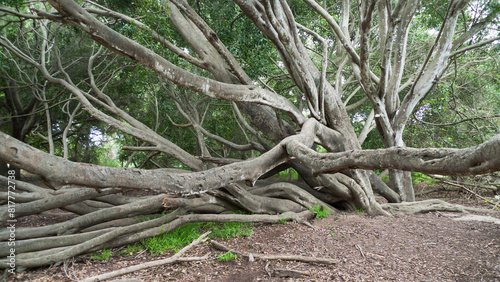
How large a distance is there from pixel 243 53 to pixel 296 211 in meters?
3.46

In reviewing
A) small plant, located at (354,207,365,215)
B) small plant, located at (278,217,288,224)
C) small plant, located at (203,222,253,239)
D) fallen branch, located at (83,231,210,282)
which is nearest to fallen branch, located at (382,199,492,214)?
small plant, located at (354,207,365,215)

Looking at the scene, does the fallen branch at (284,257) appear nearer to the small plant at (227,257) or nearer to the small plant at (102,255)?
the small plant at (227,257)

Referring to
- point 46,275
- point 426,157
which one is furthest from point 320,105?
point 46,275

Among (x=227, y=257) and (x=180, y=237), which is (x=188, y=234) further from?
(x=227, y=257)

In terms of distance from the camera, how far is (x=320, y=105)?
5.45 metres

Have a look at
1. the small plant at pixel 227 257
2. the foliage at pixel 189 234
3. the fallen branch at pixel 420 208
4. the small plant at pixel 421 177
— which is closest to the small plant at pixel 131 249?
the foliage at pixel 189 234

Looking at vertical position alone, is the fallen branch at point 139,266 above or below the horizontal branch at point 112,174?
below

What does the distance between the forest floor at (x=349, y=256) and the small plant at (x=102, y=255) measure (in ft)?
0.19

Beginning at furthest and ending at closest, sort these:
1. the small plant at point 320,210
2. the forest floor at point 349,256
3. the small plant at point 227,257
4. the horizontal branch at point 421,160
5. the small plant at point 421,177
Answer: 1. the small plant at point 421,177
2. the small plant at point 320,210
3. the small plant at point 227,257
4. the forest floor at point 349,256
5. the horizontal branch at point 421,160

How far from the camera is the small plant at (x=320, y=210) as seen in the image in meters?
5.06

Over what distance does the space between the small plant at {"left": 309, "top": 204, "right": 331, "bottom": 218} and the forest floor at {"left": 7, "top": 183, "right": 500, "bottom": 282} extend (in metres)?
0.31

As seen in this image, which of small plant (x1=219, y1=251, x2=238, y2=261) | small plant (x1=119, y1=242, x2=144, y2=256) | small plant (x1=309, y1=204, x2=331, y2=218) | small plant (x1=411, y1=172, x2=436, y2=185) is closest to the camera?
small plant (x1=219, y1=251, x2=238, y2=261)

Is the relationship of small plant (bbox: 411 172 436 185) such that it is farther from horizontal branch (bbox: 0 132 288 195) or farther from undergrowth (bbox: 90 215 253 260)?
horizontal branch (bbox: 0 132 288 195)

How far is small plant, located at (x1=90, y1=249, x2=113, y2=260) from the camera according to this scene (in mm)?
3539
